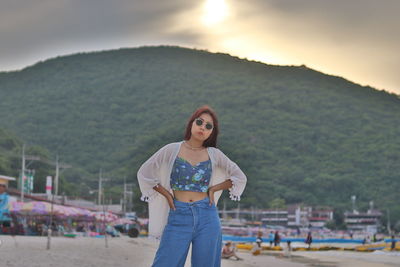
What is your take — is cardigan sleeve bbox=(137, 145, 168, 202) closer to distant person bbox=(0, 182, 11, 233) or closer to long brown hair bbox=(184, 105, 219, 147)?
long brown hair bbox=(184, 105, 219, 147)

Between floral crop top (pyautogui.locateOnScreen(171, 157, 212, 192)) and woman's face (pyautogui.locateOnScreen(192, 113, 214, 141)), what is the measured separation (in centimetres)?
21

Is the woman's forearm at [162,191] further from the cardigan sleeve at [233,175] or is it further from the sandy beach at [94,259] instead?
the sandy beach at [94,259]

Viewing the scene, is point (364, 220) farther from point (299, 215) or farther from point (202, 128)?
point (202, 128)

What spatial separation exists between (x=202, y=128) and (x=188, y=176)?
1.27 feet

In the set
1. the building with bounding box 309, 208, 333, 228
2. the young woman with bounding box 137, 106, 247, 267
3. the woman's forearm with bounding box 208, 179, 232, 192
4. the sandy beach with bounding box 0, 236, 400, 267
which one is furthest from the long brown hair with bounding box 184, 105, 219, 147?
the building with bounding box 309, 208, 333, 228

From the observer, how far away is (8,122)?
189 meters

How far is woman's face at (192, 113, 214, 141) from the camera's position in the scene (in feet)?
20.1

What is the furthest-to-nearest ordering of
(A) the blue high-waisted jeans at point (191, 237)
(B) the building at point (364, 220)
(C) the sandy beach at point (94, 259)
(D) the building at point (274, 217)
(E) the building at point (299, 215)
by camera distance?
(B) the building at point (364, 220), (D) the building at point (274, 217), (E) the building at point (299, 215), (C) the sandy beach at point (94, 259), (A) the blue high-waisted jeans at point (191, 237)

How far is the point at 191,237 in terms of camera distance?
5.94 m

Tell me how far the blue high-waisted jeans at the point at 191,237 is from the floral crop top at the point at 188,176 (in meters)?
0.12

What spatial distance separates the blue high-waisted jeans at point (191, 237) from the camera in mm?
5844

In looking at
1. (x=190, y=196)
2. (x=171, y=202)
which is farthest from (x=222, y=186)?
(x=171, y=202)

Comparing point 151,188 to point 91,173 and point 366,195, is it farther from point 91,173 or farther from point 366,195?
point 366,195

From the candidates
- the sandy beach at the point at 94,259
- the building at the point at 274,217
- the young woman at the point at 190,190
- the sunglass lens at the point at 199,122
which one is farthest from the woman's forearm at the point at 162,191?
the building at the point at 274,217
